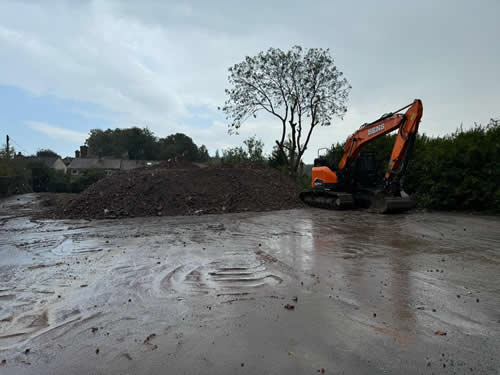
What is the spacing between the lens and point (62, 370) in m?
2.65

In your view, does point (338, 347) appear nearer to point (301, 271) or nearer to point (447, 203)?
point (301, 271)

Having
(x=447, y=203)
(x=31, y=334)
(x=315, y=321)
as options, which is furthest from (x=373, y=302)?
(x=447, y=203)

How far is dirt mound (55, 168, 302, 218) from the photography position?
14.9 meters

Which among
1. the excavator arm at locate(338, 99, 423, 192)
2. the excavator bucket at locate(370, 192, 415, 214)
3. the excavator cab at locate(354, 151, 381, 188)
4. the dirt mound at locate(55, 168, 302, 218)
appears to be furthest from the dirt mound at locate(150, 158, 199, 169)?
the excavator bucket at locate(370, 192, 415, 214)

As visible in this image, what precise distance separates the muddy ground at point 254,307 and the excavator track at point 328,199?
20.5ft

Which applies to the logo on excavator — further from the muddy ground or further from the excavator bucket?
the muddy ground

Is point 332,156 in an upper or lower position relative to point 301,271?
upper

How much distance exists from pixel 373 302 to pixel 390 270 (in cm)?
153

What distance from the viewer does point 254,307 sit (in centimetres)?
377

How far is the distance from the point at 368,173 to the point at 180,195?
847cm

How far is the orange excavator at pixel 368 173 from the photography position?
11.9 metres

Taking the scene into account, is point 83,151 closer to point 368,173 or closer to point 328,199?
point 328,199

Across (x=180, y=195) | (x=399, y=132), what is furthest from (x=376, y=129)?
(x=180, y=195)

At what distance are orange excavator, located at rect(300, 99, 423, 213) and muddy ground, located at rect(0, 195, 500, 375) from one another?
4713 millimetres
